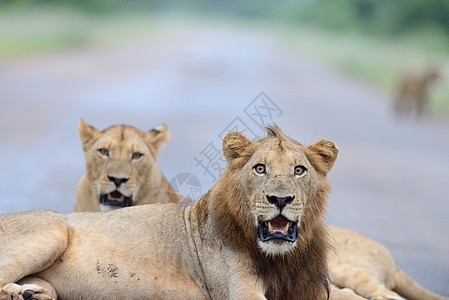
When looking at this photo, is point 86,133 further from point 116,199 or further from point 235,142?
point 235,142

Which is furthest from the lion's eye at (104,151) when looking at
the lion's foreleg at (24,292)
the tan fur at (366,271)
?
the lion's foreleg at (24,292)

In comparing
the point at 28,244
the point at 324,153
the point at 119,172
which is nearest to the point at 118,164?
the point at 119,172

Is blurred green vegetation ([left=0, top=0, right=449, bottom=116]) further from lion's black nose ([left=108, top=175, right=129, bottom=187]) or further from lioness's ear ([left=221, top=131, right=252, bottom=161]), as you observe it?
lioness's ear ([left=221, top=131, right=252, bottom=161])

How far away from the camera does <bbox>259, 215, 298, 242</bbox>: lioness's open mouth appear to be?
347cm

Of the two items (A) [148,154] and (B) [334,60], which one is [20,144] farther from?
(B) [334,60]

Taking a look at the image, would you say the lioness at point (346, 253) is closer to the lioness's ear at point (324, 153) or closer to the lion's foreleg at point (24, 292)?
the lioness's ear at point (324, 153)

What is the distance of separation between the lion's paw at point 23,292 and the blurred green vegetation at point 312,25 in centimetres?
436

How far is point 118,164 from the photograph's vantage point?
5305 mm

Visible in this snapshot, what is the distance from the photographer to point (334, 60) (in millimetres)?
7398

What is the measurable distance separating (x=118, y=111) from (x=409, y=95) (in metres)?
2.83

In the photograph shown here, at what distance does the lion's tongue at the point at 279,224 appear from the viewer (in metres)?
3.46

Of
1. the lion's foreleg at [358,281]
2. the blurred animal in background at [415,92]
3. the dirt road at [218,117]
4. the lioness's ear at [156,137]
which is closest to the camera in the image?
the lion's foreleg at [358,281]

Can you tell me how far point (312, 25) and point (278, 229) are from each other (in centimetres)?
421

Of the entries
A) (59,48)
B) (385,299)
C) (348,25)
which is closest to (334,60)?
(348,25)
